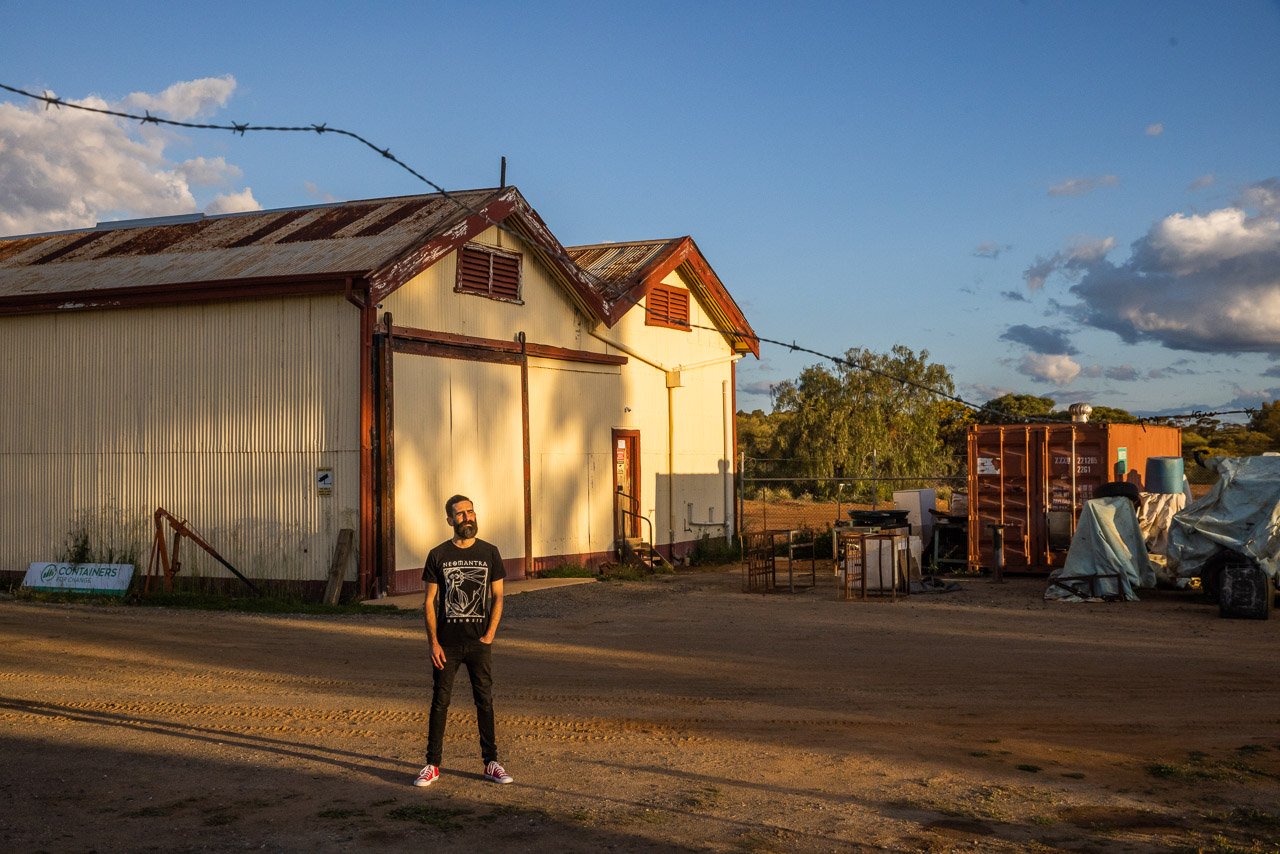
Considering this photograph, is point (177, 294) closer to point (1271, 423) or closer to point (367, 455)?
point (367, 455)

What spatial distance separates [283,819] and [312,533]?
11935 mm

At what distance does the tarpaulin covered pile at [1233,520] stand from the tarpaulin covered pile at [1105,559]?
1.80 ft

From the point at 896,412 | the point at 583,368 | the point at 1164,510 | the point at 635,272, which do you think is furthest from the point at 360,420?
the point at 896,412

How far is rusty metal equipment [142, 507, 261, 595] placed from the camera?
759 inches

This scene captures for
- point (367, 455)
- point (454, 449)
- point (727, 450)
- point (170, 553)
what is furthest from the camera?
point (727, 450)

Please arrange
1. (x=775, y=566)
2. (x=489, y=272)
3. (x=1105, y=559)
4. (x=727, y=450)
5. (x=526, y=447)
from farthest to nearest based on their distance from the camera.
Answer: (x=727, y=450), (x=775, y=566), (x=526, y=447), (x=489, y=272), (x=1105, y=559)

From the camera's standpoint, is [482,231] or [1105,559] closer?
[1105,559]

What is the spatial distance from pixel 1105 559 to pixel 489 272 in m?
10.6

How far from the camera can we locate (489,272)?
2152cm

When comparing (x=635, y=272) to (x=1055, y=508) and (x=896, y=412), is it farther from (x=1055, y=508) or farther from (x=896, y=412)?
(x=896, y=412)

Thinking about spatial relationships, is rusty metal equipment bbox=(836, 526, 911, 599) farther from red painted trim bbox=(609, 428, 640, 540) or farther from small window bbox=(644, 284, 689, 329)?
small window bbox=(644, 284, 689, 329)

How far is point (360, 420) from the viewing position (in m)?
18.7

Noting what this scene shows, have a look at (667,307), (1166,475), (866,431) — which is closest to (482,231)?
(667,307)

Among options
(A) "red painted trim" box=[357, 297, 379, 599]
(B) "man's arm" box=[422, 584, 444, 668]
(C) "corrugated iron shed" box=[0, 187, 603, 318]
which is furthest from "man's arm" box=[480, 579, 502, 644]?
(C) "corrugated iron shed" box=[0, 187, 603, 318]
